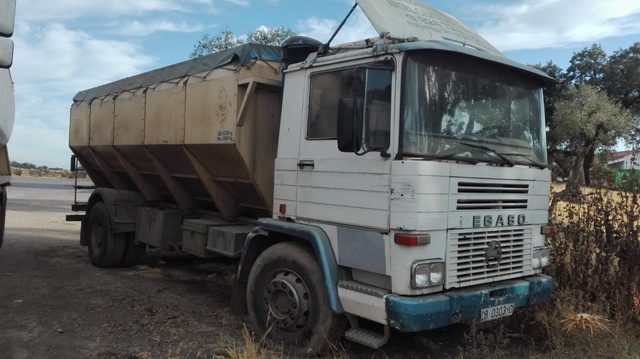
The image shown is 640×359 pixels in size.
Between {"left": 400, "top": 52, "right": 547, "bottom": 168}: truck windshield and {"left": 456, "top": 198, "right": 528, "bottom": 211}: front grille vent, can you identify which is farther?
{"left": 456, "top": 198, "right": 528, "bottom": 211}: front grille vent

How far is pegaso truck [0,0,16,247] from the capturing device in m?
2.71

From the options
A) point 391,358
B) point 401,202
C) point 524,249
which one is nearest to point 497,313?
point 524,249

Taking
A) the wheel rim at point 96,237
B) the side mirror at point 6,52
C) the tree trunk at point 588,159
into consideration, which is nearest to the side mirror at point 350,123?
the side mirror at point 6,52

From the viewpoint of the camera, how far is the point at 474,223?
427 cm

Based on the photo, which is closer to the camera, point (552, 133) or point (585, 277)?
point (585, 277)

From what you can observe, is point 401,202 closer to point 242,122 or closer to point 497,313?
point 497,313

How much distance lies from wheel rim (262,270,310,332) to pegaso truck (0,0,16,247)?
111 inches

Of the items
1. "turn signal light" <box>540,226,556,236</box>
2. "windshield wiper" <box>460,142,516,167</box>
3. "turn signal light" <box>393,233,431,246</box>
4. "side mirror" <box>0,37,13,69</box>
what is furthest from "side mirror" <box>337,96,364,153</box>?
"side mirror" <box>0,37,13,69</box>

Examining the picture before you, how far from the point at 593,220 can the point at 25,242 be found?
11003 mm

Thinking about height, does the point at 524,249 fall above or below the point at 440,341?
above

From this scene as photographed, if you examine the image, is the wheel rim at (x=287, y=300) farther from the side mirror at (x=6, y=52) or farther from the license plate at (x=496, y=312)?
the side mirror at (x=6, y=52)

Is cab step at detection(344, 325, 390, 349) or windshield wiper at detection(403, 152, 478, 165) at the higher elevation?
windshield wiper at detection(403, 152, 478, 165)

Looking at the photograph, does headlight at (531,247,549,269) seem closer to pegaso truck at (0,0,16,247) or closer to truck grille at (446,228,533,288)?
truck grille at (446,228,533,288)

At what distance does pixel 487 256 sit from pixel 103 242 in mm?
6722
